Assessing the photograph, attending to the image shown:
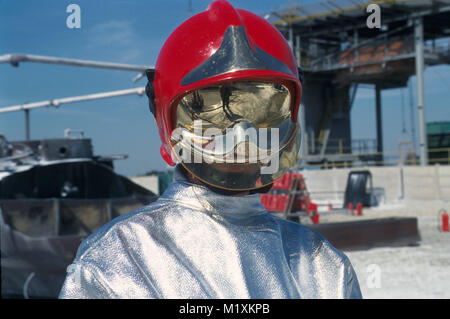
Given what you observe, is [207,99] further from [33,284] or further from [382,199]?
[382,199]

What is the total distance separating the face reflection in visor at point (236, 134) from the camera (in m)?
1.01

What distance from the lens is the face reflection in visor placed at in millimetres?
1013

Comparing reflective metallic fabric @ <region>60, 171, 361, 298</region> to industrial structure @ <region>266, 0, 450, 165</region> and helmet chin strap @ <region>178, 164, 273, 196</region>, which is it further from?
industrial structure @ <region>266, 0, 450, 165</region>

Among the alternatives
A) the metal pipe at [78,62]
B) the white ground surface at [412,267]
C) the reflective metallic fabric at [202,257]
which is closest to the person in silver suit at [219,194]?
the reflective metallic fabric at [202,257]

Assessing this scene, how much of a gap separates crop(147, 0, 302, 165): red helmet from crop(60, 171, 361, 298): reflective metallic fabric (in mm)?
220

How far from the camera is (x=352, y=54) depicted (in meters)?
11.2

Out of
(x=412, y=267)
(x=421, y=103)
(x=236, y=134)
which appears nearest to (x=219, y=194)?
(x=236, y=134)

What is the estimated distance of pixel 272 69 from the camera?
99 centimetres

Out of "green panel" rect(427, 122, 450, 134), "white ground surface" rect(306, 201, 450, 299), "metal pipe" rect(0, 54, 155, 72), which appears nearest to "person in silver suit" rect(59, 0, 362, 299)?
"metal pipe" rect(0, 54, 155, 72)

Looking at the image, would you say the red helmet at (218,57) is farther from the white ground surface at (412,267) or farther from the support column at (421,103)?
the support column at (421,103)

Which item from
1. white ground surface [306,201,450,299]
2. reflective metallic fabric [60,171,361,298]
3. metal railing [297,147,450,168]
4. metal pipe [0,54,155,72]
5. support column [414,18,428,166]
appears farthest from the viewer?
metal railing [297,147,450,168]

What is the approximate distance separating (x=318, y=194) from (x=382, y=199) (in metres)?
2.52

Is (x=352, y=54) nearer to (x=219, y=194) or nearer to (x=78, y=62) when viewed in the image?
(x=78, y=62)
